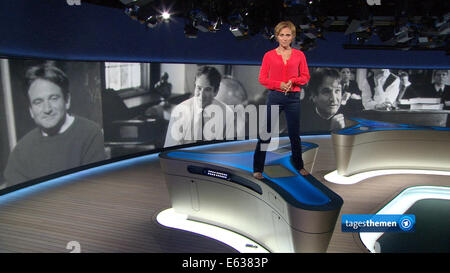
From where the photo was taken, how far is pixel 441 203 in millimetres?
4602

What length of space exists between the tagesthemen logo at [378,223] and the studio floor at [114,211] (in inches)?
3.9

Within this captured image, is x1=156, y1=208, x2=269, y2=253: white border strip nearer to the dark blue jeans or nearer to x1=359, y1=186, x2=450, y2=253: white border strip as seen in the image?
the dark blue jeans

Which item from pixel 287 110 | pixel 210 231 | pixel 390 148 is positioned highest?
pixel 287 110

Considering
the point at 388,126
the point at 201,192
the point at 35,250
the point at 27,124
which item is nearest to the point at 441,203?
the point at 388,126

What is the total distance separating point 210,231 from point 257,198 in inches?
33.3

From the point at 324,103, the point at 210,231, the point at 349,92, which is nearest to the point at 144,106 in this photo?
the point at 210,231

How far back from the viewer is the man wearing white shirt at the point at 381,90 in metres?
8.62

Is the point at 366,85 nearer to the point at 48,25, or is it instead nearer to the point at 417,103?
the point at 417,103

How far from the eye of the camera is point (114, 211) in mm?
3988

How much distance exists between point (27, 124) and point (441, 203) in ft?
20.8

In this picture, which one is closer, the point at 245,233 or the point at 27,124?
the point at 245,233

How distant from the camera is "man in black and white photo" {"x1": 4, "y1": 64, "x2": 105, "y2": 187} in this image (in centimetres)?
459

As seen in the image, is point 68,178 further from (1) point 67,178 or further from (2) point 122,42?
(2) point 122,42
